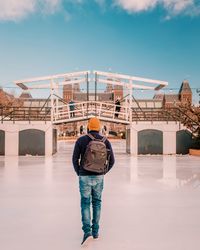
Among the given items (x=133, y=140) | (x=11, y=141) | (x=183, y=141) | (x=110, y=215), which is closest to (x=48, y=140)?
(x=11, y=141)

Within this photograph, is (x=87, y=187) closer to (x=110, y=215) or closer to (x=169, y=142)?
→ (x=110, y=215)

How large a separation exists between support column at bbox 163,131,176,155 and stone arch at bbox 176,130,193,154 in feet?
1.10

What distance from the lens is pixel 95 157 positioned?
4.59 metres

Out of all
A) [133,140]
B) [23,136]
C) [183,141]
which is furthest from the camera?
[183,141]

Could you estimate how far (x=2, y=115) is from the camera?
23.6 m

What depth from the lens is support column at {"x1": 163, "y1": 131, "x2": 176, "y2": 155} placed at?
78.4 ft

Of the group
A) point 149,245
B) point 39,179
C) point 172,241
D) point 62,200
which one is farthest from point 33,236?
point 39,179

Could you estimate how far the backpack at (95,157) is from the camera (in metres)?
4.57

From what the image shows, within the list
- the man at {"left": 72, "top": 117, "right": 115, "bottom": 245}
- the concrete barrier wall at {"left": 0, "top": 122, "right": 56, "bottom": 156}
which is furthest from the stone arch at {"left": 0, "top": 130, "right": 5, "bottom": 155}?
the man at {"left": 72, "top": 117, "right": 115, "bottom": 245}

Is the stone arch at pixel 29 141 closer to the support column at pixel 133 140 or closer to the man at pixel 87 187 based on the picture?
the support column at pixel 133 140

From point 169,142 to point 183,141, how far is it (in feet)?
3.79

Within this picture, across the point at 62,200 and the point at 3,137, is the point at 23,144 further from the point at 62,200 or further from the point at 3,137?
the point at 62,200

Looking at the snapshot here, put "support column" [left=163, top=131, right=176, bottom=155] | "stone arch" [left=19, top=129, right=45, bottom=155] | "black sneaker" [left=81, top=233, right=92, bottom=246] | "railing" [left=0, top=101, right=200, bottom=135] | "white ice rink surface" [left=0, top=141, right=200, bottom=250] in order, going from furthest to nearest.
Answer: "support column" [left=163, top=131, right=176, bottom=155] < "railing" [left=0, top=101, right=200, bottom=135] < "stone arch" [left=19, top=129, right=45, bottom=155] < "white ice rink surface" [left=0, top=141, right=200, bottom=250] < "black sneaker" [left=81, top=233, right=92, bottom=246]

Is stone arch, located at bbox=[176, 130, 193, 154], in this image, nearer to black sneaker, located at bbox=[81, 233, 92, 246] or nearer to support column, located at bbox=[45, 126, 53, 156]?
support column, located at bbox=[45, 126, 53, 156]
